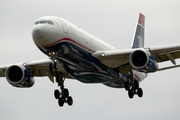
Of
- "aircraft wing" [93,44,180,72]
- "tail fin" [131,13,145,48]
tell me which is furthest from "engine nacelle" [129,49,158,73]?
"tail fin" [131,13,145,48]

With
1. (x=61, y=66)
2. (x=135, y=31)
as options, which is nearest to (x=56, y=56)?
(x=61, y=66)

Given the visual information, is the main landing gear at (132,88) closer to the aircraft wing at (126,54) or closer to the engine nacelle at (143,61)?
the aircraft wing at (126,54)

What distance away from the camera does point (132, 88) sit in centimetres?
3491

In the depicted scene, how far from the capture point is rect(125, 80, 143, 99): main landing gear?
34.8 m

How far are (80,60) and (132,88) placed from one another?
688 centimetres

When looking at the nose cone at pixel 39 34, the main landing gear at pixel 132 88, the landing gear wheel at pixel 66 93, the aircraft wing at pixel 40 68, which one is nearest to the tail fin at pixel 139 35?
the main landing gear at pixel 132 88

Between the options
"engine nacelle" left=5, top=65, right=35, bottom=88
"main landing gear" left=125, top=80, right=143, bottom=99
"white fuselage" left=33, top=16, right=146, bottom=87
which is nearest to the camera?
"white fuselage" left=33, top=16, right=146, bottom=87

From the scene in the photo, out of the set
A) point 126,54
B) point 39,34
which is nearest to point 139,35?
point 126,54

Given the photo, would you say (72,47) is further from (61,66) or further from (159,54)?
(159,54)

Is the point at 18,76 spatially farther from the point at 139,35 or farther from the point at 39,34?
the point at 139,35

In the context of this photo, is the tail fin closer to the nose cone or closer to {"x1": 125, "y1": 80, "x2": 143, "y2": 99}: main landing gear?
{"x1": 125, "y1": 80, "x2": 143, "y2": 99}: main landing gear

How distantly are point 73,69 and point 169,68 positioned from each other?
7231 millimetres

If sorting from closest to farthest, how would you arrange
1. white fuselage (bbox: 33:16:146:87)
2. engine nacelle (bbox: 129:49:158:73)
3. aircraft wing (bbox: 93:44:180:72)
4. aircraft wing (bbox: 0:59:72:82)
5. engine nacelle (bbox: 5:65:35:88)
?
white fuselage (bbox: 33:16:146:87) → engine nacelle (bbox: 129:49:158:73) → aircraft wing (bbox: 93:44:180:72) → aircraft wing (bbox: 0:59:72:82) → engine nacelle (bbox: 5:65:35:88)

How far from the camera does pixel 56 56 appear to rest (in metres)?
28.8
